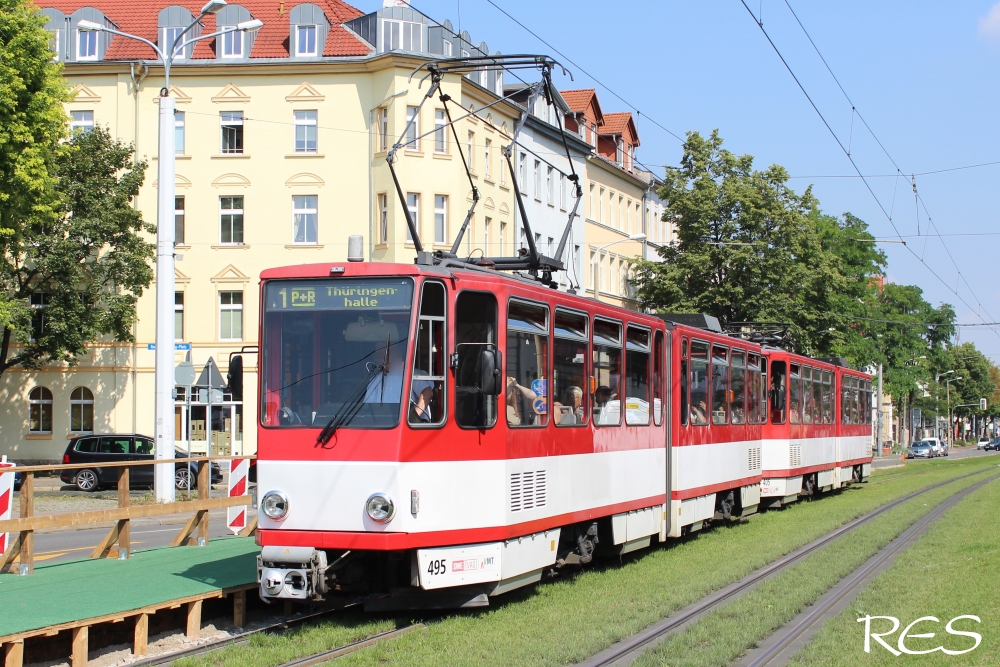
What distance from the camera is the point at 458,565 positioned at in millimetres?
10305

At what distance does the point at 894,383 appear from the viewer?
80.4 meters

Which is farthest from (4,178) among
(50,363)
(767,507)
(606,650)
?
(606,650)

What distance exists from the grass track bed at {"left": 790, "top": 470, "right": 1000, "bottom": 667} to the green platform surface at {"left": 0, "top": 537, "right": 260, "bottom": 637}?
201 inches

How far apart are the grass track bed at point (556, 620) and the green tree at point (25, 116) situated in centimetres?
2108

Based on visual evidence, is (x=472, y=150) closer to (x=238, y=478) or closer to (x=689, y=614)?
(x=238, y=478)

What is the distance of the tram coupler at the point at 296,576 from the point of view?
9891 millimetres

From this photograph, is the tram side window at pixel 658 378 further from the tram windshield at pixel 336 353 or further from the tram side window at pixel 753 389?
the tram windshield at pixel 336 353

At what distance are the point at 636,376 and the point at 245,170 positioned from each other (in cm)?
3124

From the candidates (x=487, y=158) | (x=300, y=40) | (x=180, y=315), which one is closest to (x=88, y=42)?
(x=300, y=40)

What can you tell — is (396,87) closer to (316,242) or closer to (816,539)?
(316,242)

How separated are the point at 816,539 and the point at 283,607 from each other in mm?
9306

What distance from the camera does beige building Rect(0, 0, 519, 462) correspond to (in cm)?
4225

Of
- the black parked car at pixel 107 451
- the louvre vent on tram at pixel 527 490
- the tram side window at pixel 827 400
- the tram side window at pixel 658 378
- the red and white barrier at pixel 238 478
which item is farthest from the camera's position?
the black parked car at pixel 107 451

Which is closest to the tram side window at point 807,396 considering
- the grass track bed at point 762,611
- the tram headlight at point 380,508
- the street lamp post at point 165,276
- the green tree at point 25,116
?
the grass track bed at point 762,611
